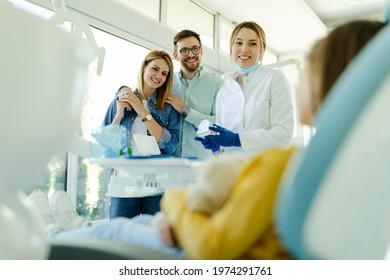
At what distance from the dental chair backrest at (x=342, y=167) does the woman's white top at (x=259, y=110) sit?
1.14 metres

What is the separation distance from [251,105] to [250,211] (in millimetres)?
1364

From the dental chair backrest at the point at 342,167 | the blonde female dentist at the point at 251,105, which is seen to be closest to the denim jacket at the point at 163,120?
the blonde female dentist at the point at 251,105

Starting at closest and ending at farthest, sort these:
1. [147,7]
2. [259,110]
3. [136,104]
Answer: [259,110] → [136,104] → [147,7]

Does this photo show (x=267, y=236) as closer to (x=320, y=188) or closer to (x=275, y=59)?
(x=320, y=188)

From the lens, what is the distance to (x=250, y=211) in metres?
0.58

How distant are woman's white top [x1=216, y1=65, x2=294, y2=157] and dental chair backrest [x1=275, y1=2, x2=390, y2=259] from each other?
3.73 feet

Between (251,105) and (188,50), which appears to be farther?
(188,50)

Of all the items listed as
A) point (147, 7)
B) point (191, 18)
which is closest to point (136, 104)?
point (147, 7)

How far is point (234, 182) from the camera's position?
66 cm

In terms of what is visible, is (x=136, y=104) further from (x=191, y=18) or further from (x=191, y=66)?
(x=191, y=18)

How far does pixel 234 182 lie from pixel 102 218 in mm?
2713

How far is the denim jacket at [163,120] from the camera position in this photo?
2020 mm

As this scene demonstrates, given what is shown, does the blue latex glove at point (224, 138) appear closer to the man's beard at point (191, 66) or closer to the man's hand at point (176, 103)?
the man's hand at point (176, 103)

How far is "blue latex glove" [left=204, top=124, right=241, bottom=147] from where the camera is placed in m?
1.71
